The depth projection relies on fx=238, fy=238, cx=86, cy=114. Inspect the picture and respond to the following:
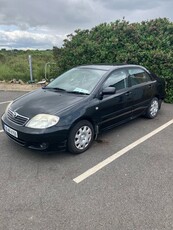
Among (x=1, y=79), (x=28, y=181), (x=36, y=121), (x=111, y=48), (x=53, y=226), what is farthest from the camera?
(x=1, y=79)

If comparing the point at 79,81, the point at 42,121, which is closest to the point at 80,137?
the point at 42,121

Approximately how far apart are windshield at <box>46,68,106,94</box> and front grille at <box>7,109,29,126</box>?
1063 millimetres

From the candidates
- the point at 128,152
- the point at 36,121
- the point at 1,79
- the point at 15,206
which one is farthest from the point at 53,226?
the point at 1,79

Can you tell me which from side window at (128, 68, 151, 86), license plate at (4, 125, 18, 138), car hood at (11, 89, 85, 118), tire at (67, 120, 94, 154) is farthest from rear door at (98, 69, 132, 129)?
license plate at (4, 125, 18, 138)

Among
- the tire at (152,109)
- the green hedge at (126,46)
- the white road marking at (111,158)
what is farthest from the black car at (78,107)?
the green hedge at (126,46)

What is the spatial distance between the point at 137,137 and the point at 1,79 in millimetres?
8767

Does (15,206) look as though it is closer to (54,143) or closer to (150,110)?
(54,143)

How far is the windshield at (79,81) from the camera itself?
434cm

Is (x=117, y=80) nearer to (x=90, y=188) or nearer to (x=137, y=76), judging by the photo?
(x=137, y=76)

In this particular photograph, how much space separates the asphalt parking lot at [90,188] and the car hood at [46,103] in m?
0.73

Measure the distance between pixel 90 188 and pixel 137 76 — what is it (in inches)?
123

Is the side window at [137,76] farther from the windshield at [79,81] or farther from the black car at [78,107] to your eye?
the windshield at [79,81]

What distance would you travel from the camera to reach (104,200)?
9.41ft

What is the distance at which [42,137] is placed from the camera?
354cm
